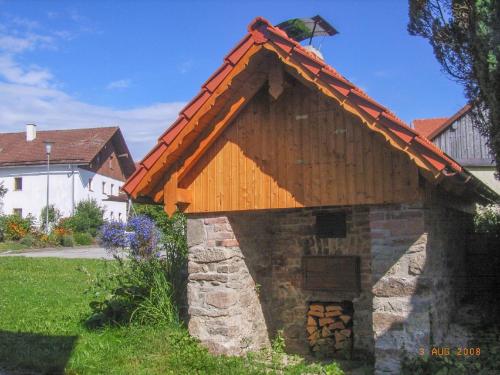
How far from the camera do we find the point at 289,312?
7.57 metres

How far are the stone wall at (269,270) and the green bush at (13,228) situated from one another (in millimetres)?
23948

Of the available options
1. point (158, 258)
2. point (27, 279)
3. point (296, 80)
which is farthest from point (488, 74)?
point (27, 279)

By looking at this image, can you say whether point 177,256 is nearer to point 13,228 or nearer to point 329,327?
point 329,327

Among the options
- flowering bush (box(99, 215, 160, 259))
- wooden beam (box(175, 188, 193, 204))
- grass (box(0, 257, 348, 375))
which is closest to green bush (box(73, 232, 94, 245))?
grass (box(0, 257, 348, 375))

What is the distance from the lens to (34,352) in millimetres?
6938

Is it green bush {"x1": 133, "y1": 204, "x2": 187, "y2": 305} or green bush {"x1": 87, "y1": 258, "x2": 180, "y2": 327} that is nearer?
green bush {"x1": 87, "y1": 258, "x2": 180, "y2": 327}

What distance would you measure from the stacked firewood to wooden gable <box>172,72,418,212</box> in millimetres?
2035

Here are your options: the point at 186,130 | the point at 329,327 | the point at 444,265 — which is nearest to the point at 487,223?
the point at 444,265

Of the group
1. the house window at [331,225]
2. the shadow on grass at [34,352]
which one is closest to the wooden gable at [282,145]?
the house window at [331,225]

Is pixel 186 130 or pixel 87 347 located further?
pixel 87 347

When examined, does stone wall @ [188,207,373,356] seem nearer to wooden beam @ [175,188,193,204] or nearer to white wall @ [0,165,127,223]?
wooden beam @ [175,188,193,204]

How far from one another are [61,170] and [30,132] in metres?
6.37

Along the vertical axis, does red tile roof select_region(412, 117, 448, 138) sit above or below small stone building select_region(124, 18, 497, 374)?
above

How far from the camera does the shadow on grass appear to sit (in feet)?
20.9
